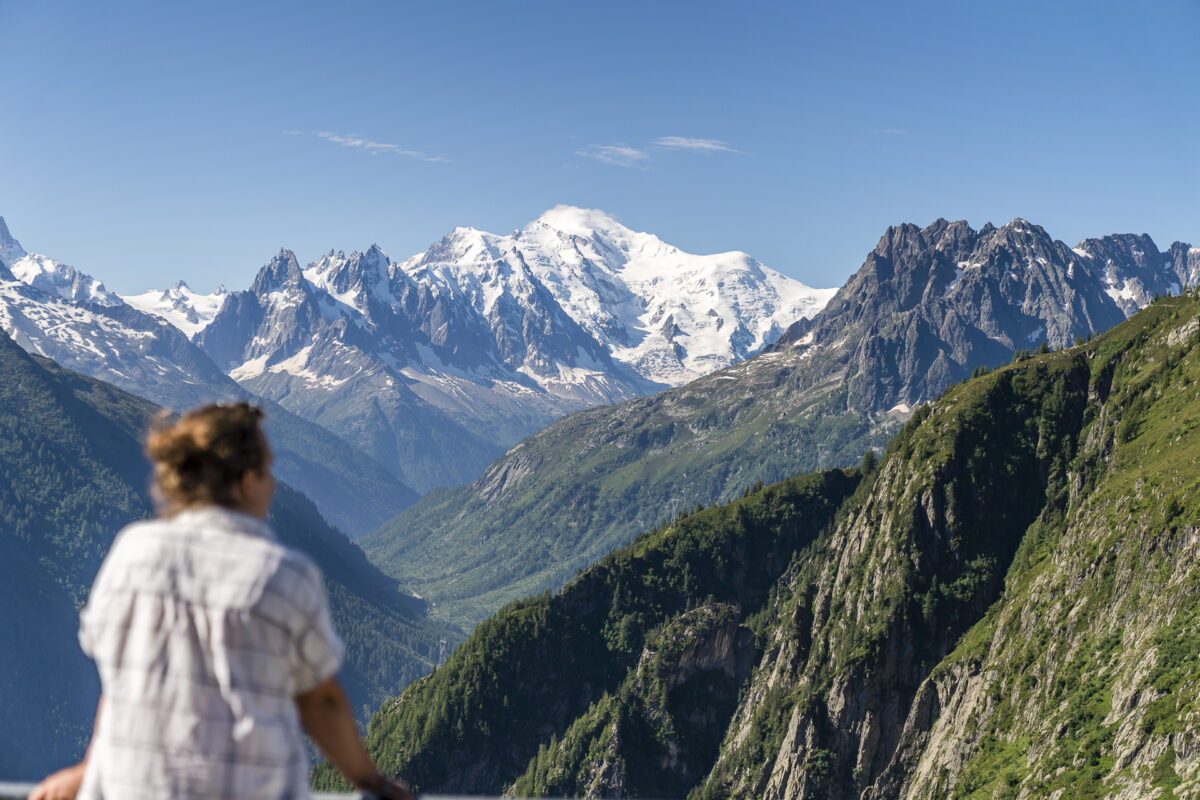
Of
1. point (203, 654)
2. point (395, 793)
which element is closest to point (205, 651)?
point (203, 654)

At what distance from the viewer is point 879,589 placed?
197 m

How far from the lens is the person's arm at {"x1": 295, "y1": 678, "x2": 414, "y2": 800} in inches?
373

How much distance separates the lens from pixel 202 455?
31.1 ft

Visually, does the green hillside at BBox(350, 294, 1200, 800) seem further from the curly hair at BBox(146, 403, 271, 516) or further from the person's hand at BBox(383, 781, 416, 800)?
the curly hair at BBox(146, 403, 271, 516)

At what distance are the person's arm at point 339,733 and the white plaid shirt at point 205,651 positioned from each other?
0.34 m

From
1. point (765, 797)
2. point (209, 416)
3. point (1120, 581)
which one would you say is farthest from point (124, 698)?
point (765, 797)

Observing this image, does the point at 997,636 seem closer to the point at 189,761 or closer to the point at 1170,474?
the point at 1170,474

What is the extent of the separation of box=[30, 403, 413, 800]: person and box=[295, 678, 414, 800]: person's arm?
12 cm

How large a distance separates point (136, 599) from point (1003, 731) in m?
151

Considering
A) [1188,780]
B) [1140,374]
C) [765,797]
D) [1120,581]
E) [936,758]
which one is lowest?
[765,797]

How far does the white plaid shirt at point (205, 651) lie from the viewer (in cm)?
897

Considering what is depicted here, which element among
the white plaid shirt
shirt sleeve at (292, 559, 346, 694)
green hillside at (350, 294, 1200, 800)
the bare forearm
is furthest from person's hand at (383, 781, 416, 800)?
green hillside at (350, 294, 1200, 800)

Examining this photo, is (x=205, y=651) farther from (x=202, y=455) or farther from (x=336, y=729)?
(x=202, y=455)

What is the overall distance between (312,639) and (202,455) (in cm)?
191
